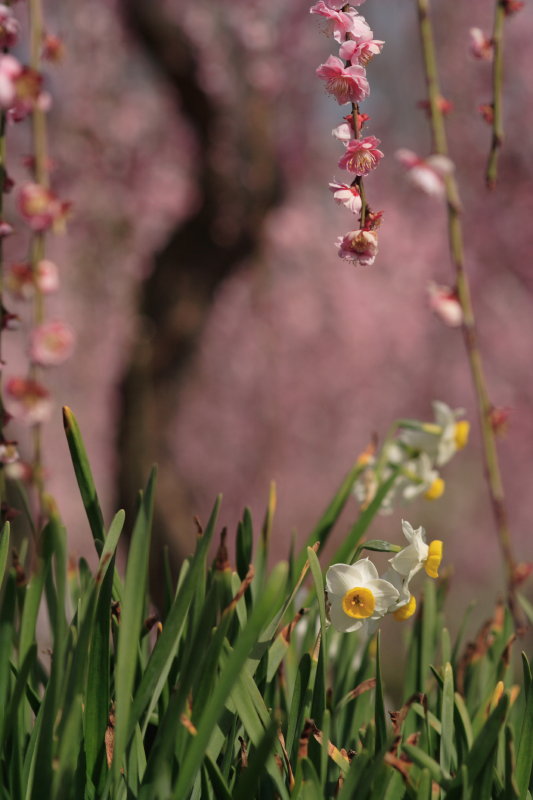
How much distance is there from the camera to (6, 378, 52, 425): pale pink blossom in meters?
1.48

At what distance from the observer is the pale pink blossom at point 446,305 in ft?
5.34

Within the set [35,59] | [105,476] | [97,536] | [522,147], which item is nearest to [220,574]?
[97,536]

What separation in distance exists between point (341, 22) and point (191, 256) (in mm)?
4252

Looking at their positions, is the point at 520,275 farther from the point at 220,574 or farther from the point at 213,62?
the point at 220,574

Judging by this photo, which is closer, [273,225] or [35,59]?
[35,59]

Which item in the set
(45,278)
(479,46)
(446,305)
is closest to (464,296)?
(446,305)

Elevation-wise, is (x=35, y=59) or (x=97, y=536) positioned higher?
(x=35, y=59)

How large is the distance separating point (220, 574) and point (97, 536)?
0.23 meters

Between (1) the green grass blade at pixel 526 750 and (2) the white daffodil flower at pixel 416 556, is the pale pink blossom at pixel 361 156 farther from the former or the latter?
(1) the green grass blade at pixel 526 750

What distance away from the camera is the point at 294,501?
9.10m

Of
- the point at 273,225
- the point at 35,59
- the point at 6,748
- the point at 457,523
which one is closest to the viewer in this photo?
the point at 6,748

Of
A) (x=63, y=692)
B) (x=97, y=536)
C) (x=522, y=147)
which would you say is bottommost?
(x=63, y=692)

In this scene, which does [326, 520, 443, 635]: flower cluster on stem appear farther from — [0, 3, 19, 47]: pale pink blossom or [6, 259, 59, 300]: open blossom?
[0, 3, 19, 47]: pale pink blossom

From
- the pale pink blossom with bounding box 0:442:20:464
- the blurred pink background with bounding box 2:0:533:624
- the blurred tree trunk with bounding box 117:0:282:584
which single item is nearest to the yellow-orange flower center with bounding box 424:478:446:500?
the pale pink blossom with bounding box 0:442:20:464
